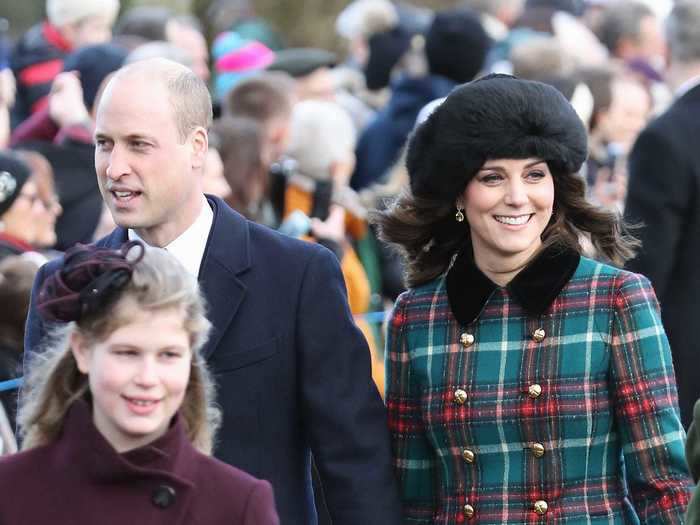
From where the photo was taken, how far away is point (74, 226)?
8359mm

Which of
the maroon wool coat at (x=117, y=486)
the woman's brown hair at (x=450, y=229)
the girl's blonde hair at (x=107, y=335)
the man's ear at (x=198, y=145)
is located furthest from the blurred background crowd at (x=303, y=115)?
the maroon wool coat at (x=117, y=486)

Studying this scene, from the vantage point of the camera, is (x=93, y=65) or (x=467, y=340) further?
(x=93, y=65)

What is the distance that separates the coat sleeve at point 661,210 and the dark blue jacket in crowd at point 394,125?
284 centimetres

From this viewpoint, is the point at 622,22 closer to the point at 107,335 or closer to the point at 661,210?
the point at 661,210

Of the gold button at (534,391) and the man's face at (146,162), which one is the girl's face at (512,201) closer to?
the gold button at (534,391)

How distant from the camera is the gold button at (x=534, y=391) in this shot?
4.87 meters

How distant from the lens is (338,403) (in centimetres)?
490

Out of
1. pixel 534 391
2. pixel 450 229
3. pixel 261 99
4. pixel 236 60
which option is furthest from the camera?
pixel 236 60

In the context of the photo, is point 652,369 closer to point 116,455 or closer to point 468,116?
point 468,116

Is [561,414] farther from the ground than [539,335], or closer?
closer

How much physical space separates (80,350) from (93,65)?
4977 mm

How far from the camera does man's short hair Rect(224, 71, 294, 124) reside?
9.13m

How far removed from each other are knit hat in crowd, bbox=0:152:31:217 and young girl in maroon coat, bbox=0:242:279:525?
3446 mm

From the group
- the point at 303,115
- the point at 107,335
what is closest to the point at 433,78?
the point at 303,115
